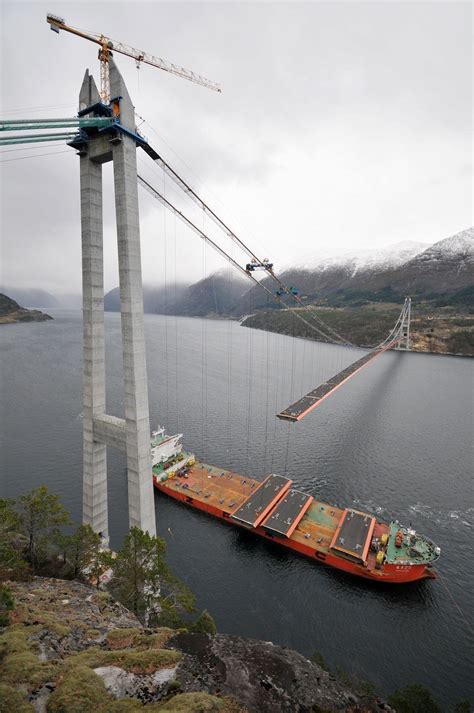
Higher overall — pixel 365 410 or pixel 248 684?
pixel 248 684

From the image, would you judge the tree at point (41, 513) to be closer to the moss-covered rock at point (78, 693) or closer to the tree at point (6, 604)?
the tree at point (6, 604)

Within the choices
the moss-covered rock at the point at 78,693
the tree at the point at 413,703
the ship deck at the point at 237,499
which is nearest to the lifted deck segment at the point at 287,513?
the ship deck at the point at 237,499

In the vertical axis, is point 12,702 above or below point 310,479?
above

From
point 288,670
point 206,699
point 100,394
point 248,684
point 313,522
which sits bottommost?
point 313,522

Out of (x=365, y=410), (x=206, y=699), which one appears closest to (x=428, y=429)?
(x=365, y=410)

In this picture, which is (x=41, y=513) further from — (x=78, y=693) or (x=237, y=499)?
(x=237, y=499)

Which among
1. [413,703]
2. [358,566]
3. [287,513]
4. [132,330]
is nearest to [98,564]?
[132,330]

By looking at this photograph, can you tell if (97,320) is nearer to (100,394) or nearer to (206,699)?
(100,394)
